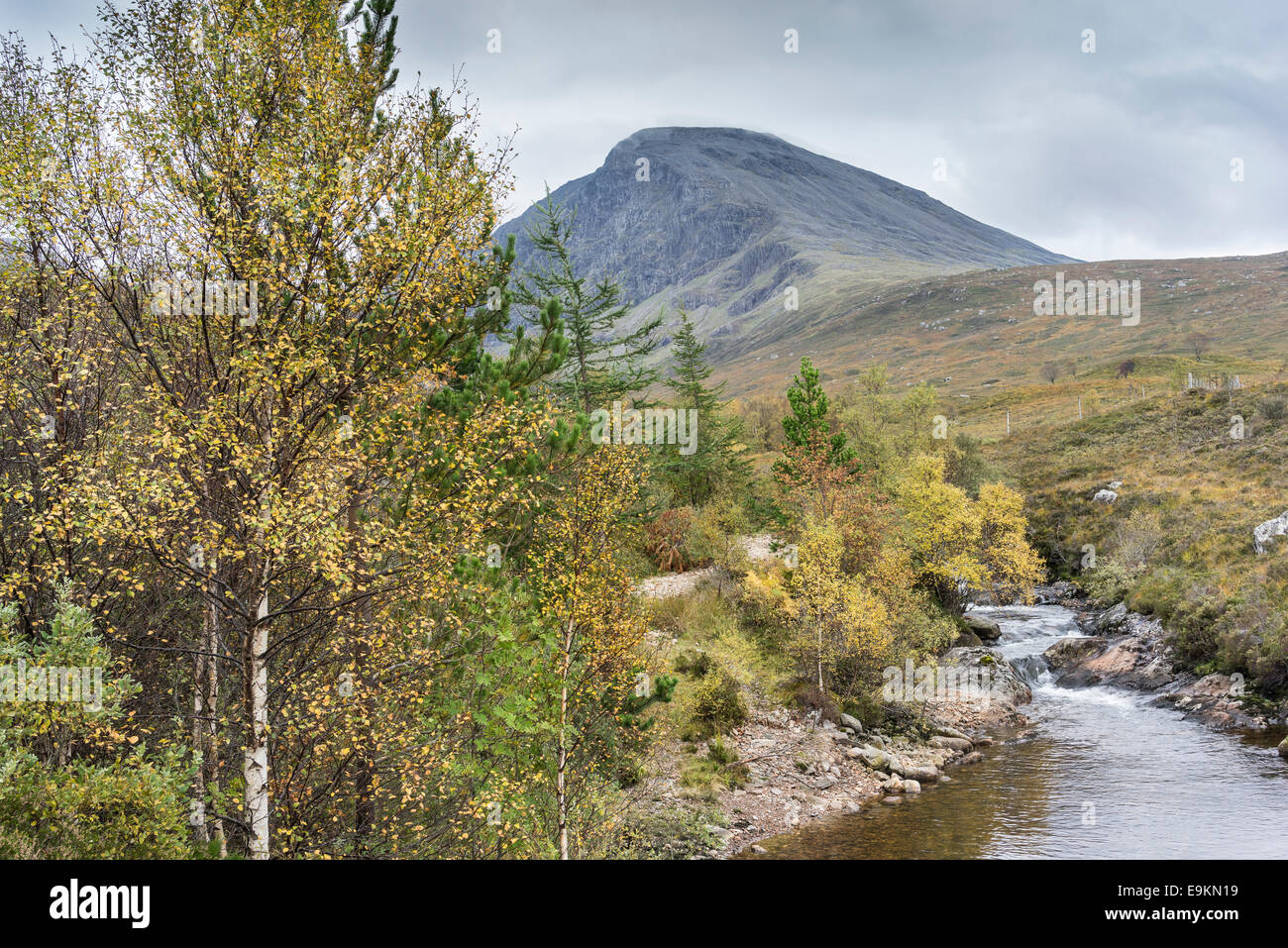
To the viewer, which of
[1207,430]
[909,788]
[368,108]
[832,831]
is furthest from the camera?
[1207,430]

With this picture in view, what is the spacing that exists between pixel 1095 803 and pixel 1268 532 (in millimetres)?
26015

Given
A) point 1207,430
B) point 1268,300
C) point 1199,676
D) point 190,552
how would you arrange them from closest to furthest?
point 190,552 → point 1199,676 → point 1207,430 → point 1268,300

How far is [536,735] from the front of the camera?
639 inches

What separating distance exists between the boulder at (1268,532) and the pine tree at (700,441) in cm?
2682

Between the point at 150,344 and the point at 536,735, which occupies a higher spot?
the point at 150,344

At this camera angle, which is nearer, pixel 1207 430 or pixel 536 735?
pixel 536 735

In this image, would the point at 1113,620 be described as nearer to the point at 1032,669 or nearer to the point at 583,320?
the point at 1032,669

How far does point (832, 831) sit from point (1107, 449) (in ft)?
210

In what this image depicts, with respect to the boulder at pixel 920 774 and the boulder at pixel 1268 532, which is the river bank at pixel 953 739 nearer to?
the boulder at pixel 920 774

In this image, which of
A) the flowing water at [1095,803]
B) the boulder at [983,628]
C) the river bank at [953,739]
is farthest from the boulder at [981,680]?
the boulder at [983,628]

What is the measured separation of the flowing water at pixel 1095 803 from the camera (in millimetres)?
18938

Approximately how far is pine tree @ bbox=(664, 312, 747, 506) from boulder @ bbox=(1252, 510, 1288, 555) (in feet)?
88.0
